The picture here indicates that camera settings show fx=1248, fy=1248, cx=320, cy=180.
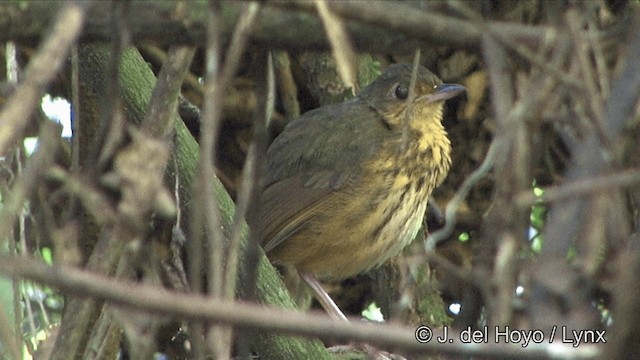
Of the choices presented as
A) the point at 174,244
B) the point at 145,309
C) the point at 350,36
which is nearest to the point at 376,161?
the point at 174,244

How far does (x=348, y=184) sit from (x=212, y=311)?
402 centimetres

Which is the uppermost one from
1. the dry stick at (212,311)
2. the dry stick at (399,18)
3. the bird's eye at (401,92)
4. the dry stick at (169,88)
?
the bird's eye at (401,92)

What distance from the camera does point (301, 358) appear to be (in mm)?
4348

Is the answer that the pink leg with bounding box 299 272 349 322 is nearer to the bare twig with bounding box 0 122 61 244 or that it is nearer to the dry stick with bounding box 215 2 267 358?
the dry stick with bounding box 215 2 267 358

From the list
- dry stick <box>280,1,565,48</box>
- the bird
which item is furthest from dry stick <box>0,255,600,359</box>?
the bird

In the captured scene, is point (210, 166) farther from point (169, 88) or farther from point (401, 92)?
point (401, 92)

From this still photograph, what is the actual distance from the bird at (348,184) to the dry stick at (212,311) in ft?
12.4

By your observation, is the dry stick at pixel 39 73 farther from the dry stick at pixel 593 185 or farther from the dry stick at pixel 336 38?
the dry stick at pixel 593 185

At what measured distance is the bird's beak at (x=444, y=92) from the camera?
5742 mm

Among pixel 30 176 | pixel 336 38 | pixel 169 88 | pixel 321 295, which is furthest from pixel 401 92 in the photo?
pixel 30 176

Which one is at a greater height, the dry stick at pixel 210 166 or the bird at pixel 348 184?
the bird at pixel 348 184

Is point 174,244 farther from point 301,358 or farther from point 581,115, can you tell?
point 581,115

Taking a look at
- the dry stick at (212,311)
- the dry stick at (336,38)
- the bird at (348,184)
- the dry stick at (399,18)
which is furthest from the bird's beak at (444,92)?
the dry stick at (212,311)

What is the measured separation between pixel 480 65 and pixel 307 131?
91 cm
